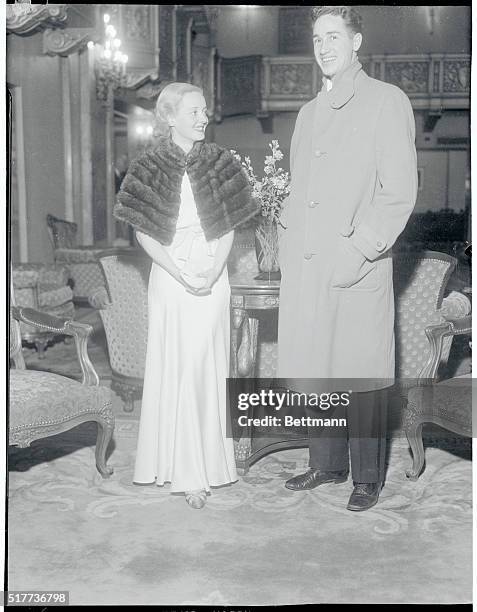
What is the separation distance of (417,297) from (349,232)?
1.40m

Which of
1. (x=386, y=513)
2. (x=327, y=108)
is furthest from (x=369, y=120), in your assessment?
(x=386, y=513)

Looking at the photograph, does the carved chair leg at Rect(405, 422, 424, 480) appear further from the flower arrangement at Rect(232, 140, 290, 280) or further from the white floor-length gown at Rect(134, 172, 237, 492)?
the flower arrangement at Rect(232, 140, 290, 280)

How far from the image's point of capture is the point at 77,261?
805 centimetres

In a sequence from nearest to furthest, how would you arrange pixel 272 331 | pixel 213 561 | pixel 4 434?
pixel 4 434, pixel 213 561, pixel 272 331

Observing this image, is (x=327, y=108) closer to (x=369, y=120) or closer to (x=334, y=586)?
(x=369, y=120)

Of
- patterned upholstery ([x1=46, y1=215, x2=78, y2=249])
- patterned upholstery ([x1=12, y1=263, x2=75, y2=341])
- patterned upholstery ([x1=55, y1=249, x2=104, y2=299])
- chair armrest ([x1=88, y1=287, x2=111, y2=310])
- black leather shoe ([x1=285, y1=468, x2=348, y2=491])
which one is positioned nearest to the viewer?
black leather shoe ([x1=285, y1=468, x2=348, y2=491])

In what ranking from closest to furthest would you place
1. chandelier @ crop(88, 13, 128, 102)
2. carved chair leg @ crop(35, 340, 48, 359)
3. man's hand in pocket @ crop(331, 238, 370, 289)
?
man's hand in pocket @ crop(331, 238, 370, 289) → carved chair leg @ crop(35, 340, 48, 359) → chandelier @ crop(88, 13, 128, 102)

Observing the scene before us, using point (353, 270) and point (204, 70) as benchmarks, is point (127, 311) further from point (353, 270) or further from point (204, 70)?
point (204, 70)

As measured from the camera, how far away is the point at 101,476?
3.45 metres

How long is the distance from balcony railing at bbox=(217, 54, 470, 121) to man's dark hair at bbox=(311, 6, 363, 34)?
11.3 m

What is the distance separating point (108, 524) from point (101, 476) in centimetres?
56

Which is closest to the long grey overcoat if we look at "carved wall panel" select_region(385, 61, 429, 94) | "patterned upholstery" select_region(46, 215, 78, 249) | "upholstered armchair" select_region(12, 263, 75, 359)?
"upholstered armchair" select_region(12, 263, 75, 359)

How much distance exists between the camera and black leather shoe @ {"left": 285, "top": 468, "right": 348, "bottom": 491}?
326 cm

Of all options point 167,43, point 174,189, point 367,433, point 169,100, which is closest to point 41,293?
point 174,189
